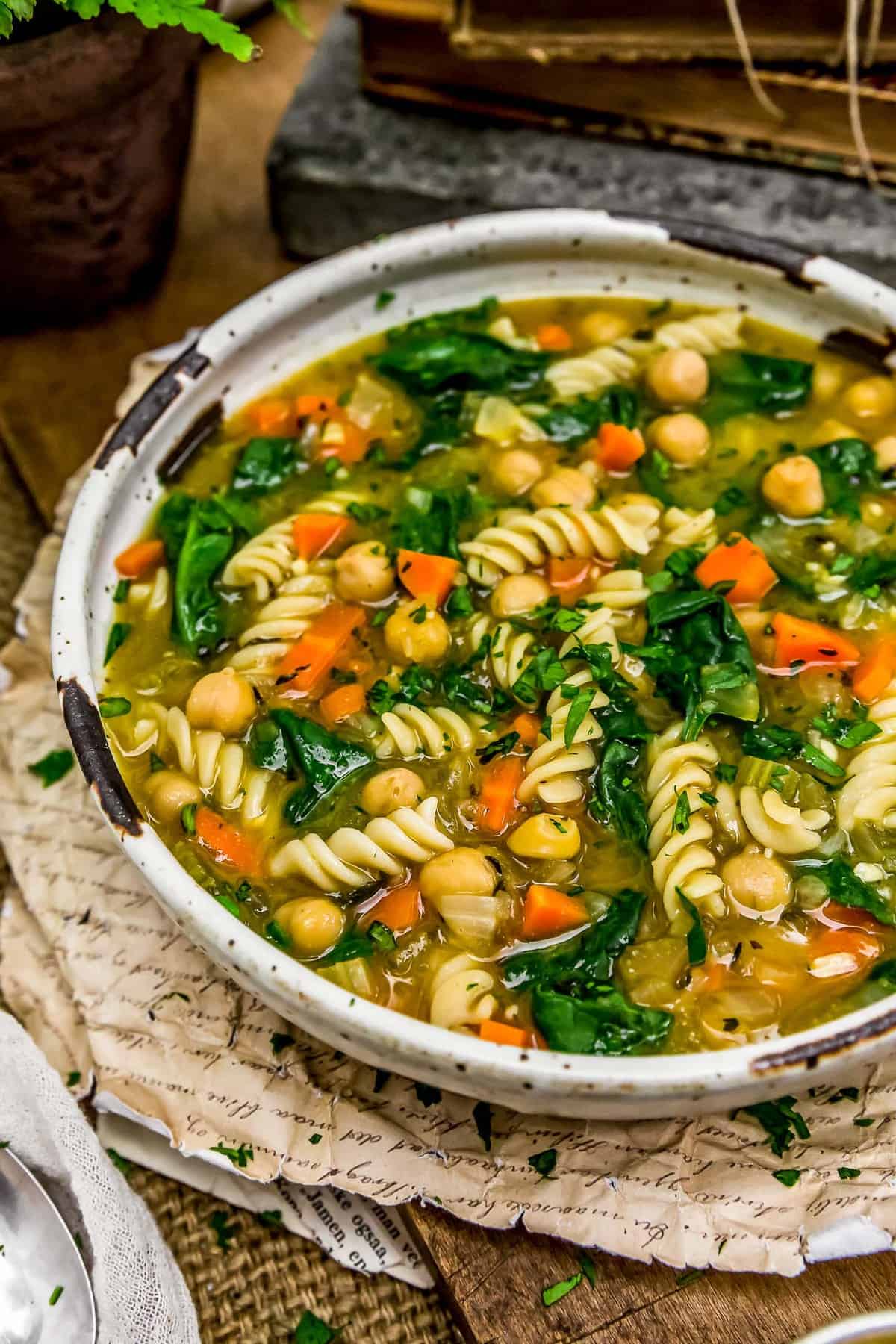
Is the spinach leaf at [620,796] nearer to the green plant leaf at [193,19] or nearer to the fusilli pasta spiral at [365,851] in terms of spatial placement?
the fusilli pasta spiral at [365,851]

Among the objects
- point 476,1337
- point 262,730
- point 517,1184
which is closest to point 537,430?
point 262,730

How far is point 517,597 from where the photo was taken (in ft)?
13.3

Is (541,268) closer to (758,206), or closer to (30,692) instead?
(758,206)

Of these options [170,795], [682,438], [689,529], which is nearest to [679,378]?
[682,438]

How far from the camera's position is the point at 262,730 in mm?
3855

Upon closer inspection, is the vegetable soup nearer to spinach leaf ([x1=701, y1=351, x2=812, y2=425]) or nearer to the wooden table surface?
spinach leaf ([x1=701, y1=351, x2=812, y2=425])

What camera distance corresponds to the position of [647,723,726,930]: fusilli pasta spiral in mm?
3461

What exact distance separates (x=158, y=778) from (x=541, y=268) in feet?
7.73

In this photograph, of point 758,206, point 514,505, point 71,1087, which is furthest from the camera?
point 758,206

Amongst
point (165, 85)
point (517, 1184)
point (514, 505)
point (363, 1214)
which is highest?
point (165, 85)

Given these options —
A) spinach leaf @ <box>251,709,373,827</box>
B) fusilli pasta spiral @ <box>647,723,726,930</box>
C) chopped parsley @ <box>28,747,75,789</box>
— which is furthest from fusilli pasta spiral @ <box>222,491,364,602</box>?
fusilli pasta spiral @ <box>647,723,726,930</box>

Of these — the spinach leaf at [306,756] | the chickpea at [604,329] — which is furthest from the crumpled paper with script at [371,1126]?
the chickpea at [604,329]

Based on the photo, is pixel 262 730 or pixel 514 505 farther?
pixel 514 505

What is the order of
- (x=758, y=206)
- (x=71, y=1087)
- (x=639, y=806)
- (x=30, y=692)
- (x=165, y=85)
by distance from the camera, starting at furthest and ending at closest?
(x=758, y=206) < (x=165, y=85) < (x=30, y=692) < (x=71, y=1087) < (x=639, y=806)
